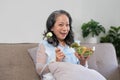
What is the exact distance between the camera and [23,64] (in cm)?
153

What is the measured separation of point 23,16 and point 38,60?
1.28m

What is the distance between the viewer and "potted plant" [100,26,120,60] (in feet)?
9.57

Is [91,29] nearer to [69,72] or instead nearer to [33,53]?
[33,53]

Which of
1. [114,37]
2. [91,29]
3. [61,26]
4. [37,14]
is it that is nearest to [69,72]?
[61,26]

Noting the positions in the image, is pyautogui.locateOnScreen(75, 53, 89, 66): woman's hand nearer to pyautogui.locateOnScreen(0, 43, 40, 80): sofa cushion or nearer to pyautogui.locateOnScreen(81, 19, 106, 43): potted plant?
pyautogui.locateOnScreen(0, 43, 40, 80): sofa cushion

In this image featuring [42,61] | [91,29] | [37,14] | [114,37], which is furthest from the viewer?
[114,37]

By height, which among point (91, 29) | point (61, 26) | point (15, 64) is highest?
point (61, 26)

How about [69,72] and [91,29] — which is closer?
[69,72]

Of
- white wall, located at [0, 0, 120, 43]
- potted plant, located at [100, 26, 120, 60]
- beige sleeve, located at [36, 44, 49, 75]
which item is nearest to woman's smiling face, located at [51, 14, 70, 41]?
beige sleeve, located at [36, 44, 49, 75]

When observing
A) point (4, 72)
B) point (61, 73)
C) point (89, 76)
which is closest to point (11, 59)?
point (4, 72)

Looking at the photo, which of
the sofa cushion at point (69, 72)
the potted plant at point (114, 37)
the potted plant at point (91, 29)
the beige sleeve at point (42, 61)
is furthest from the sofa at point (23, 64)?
the potted plant at point (114, 37)

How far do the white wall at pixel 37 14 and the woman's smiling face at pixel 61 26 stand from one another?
115 cm

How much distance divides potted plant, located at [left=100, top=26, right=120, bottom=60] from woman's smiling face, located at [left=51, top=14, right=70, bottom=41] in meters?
1.57

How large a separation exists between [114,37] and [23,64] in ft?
5.84
